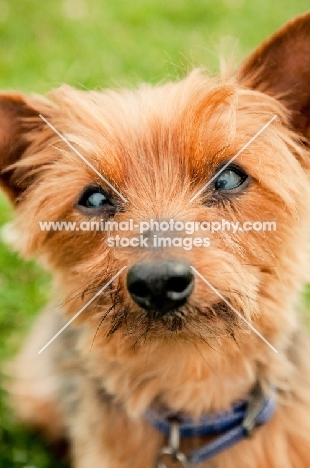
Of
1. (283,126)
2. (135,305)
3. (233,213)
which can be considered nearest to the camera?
(135,305)

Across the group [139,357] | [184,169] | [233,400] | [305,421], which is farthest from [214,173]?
[305,421]

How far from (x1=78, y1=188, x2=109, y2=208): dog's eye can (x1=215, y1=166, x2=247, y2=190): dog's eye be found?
44 cm

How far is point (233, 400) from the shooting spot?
2.63 meters

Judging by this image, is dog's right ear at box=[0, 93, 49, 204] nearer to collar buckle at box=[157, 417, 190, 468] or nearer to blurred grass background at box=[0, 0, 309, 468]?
collar buckle at box=[157, 417, 190, 468]

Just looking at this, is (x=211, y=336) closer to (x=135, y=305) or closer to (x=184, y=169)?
(x=135, y=305)

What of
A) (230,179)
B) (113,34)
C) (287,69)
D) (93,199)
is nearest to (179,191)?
(230,179)

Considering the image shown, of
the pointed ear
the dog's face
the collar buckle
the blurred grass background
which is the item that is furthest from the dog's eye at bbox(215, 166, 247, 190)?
the blurred grass background

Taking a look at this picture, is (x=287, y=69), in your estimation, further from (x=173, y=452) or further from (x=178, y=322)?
(x=173, y=452)

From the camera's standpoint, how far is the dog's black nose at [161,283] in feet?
6.43

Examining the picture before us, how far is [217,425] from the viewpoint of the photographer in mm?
2604

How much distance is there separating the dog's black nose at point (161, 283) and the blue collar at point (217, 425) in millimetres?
775

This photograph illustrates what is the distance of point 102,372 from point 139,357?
27 centimetres

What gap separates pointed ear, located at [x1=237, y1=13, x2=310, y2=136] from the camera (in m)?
2.36

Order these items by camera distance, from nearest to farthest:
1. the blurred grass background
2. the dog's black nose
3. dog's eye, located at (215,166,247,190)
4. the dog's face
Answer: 1. the dog's black nose
2. the dog's face
3. dog's eye, located at (215,166,247,190)
4. the blurred grass background
